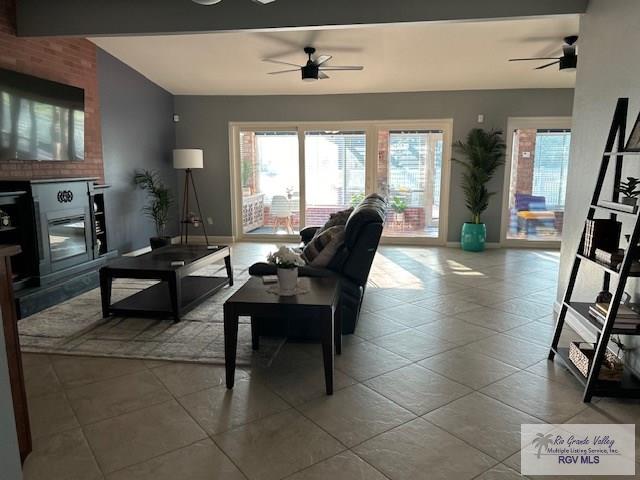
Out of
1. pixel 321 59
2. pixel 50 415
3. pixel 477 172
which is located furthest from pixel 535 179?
pixel 50 415

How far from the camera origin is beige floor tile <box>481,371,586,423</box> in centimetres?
241

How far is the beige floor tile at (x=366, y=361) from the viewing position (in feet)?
9.45

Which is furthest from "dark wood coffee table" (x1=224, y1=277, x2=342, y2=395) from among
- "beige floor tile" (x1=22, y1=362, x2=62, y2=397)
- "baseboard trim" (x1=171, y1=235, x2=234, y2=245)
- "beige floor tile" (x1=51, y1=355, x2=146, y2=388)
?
"baseboard trim" (x1=171, y1=235, x2=234, y2=245)

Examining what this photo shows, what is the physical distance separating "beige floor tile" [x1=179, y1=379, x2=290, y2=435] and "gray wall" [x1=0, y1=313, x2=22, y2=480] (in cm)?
104

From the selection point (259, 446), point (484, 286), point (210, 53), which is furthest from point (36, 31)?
point (484, 286)

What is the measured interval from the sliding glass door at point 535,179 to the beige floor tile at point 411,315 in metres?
3.85

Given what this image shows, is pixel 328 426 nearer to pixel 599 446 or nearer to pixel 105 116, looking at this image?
pixel 599 446

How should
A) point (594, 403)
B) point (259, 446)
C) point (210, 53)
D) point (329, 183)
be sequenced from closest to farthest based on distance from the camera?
point (259, 446) → point (594, 403) → point (210, 53) → point (329, 183)

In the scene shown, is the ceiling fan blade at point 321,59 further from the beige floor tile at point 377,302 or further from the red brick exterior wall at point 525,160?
the red brick exterior wall at point 525,160

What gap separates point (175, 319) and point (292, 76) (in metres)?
4.20

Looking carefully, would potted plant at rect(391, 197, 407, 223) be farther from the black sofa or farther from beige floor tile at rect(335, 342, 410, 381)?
beige floor tile at rect(335, 342, 410, 381)

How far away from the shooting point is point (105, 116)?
5852 millimetres

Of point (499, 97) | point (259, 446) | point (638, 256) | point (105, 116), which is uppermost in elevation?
point (499, 97)

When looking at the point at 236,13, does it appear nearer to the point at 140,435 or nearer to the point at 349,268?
the point at 349,268
